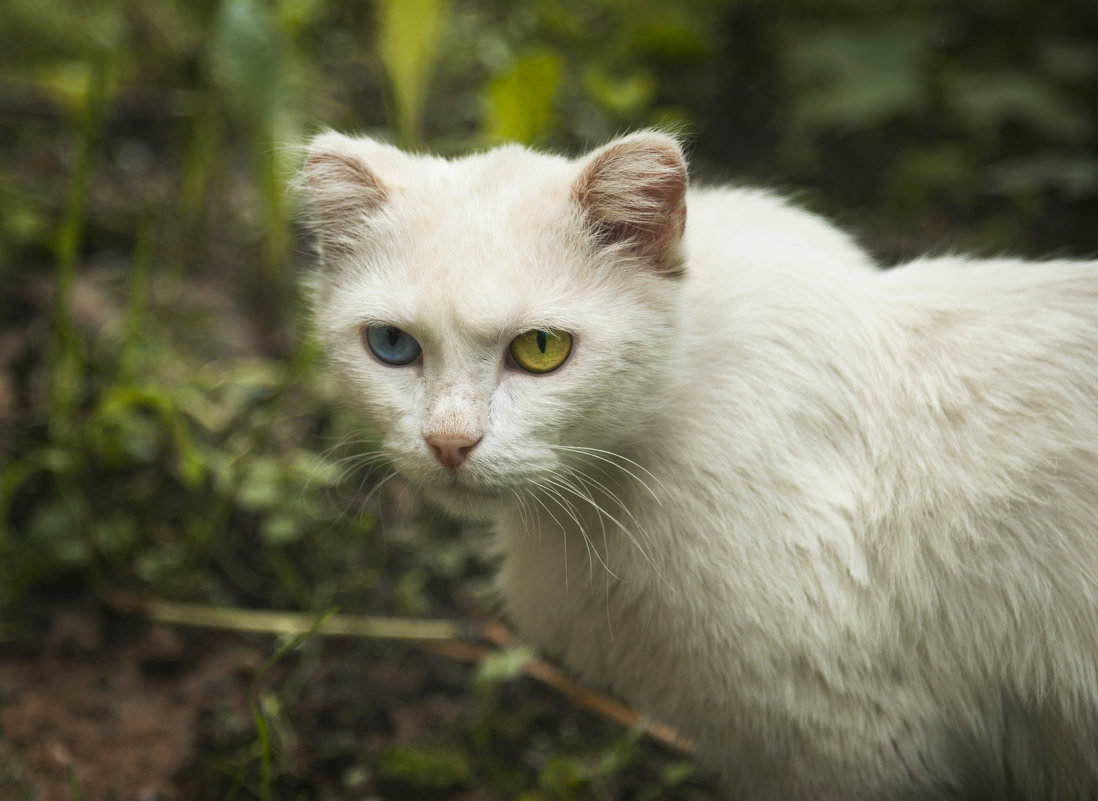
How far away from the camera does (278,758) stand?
2.12m

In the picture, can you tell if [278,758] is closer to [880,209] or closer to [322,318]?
[322,318]

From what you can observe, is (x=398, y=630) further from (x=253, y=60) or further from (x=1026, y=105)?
(x=1026, y=105)

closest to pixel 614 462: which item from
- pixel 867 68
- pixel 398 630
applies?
pixel 398 630

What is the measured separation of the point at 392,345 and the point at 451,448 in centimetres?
27

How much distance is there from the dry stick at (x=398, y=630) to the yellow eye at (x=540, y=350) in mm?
1221

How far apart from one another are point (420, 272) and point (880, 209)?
2920mm

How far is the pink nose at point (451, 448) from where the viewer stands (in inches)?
56.3

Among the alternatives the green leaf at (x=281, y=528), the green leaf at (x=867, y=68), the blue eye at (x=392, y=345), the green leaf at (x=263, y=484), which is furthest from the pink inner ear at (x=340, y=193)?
the green leaf at (x=867, y=68)

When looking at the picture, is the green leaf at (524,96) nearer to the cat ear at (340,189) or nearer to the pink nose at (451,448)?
the cat ear at (340,189)

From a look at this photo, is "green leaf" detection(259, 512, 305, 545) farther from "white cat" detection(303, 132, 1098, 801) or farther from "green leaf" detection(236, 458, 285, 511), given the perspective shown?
"white cat" detection(303, 132, 1098, 801)

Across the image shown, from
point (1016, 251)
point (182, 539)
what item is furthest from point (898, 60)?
point (182, 539)

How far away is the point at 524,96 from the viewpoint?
2213 millimetres

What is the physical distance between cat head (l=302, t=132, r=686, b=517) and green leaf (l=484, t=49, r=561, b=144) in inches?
24.1

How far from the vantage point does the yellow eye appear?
1.50m
